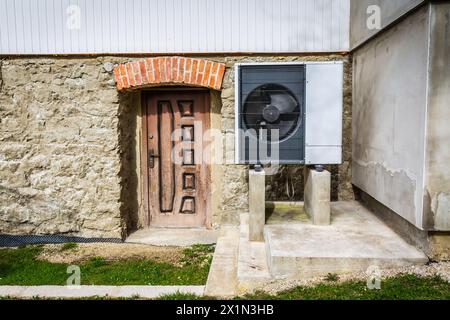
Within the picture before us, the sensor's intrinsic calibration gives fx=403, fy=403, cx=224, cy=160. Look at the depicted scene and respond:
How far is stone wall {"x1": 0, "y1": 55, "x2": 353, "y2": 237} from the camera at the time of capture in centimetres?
501

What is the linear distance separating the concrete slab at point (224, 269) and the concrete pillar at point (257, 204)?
306 millimetres

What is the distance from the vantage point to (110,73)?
500cm

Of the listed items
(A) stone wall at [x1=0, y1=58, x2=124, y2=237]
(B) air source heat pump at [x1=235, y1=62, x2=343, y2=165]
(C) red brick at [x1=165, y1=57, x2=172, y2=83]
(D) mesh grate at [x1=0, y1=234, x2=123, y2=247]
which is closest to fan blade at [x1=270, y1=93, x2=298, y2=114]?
(B) air source heat pump at [x1=235, y1=62, x2=343, y2=165]

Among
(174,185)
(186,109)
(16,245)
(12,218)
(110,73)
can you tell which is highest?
Answer: (110,73)

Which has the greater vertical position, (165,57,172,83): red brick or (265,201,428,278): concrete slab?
(165,57,172,83): red brick

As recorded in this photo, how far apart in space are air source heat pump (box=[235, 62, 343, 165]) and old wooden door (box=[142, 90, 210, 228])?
1521 mm

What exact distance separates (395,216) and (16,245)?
4489 mm

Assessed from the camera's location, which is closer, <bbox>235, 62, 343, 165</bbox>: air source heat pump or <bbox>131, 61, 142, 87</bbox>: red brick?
<bbox>235, 62, 343, 165</bbox>: air source heat pump

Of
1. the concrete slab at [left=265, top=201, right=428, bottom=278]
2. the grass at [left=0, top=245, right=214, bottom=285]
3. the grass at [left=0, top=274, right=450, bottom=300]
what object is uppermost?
the concrete slab at [left=265, top=201, right=428, bottom=278]

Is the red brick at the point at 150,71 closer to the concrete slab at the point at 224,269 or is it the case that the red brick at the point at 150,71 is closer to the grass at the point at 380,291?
the concrete slab at the point at 224,269

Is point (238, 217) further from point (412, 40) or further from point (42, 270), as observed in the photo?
point (412, 40)

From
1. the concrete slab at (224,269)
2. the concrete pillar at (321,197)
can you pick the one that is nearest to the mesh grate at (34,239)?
the concrete slab at (224,269)

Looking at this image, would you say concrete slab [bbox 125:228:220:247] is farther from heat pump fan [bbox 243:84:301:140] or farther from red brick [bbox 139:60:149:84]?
red brick [bbox 139:60:149:84]
